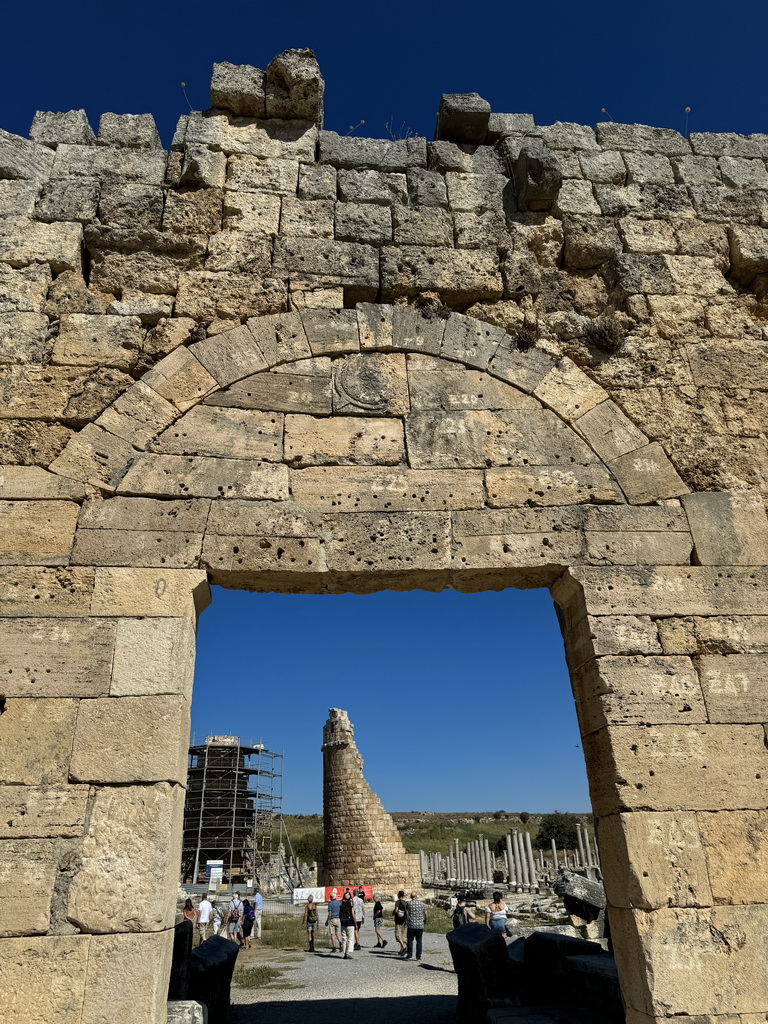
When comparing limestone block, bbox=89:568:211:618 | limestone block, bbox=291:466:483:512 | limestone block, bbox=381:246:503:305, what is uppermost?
limestone block, bbox=381:246:503:305

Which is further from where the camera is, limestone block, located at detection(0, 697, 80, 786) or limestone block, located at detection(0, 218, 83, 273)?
limestone block, located at detection(0, 218, 83, 273)

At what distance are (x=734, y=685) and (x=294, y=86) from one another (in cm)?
507

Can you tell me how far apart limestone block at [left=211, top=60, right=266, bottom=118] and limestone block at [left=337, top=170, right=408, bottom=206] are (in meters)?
0.85

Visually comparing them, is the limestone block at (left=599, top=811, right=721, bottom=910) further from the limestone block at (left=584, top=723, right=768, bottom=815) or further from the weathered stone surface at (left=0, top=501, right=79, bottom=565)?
the weathered stone surface at (left=0, top=501, right=79, bottom=565)

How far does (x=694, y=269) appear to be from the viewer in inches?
203

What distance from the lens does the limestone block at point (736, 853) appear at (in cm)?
341

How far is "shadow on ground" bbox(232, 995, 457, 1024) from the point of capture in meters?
6.51

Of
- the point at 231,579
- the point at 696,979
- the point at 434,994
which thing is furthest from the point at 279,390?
the point at 434,994

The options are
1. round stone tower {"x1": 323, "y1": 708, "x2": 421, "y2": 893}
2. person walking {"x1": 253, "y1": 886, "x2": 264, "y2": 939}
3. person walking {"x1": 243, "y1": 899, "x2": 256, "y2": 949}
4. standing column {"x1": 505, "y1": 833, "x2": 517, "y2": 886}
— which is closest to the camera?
person walking {"x1": 243, "y1": 899, "x2": 256, "y2": 949}

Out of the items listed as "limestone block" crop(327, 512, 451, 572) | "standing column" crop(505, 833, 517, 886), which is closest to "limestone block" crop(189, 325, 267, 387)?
"limestone block" crop(327, 512, 451, 572)

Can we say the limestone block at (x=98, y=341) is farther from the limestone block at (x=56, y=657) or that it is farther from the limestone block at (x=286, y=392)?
the limestone block at (x=56, y=657)

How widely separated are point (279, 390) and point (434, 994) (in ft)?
22.8

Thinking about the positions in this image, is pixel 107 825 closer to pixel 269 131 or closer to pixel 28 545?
pixel 28 545

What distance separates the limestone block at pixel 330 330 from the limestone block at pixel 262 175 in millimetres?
1063
